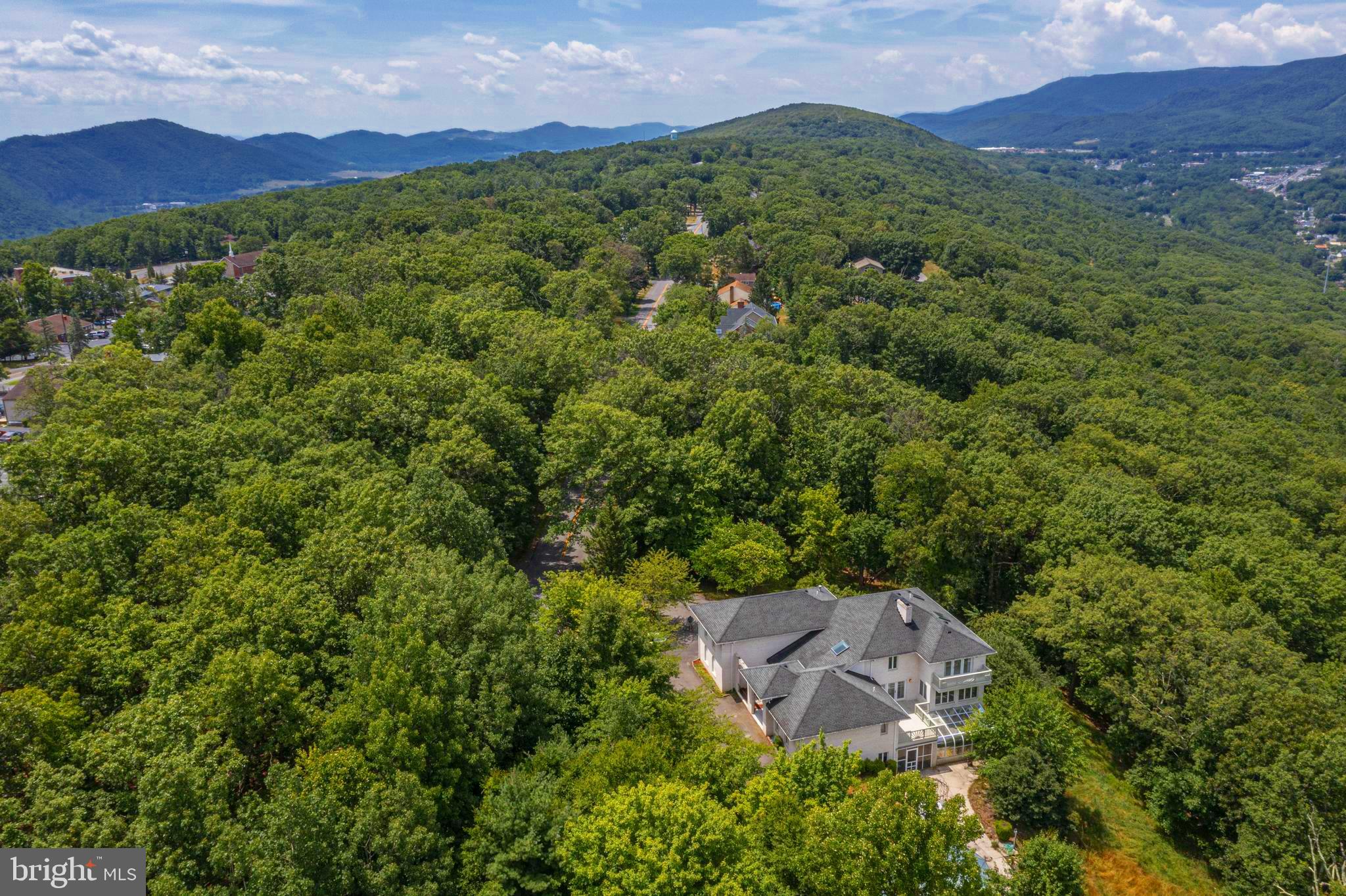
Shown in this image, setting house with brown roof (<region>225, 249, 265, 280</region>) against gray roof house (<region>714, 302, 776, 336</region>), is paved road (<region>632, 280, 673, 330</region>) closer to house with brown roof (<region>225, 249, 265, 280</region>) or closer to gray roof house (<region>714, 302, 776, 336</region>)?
gray roof house (<region>714, 302, 776, 336</region>)

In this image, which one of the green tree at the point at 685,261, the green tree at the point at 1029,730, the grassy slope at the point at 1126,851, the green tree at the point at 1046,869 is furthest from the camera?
the green tree at the point at 685,261

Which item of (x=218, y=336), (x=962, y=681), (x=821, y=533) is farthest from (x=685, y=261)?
(x=962, y=681)

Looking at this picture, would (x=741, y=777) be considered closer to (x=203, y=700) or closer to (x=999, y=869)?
(x=999, y=869)

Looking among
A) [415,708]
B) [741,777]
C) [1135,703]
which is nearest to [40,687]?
[415,708]

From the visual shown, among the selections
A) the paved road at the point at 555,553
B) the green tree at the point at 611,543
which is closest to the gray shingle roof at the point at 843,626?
the green tree at the point at 611,543

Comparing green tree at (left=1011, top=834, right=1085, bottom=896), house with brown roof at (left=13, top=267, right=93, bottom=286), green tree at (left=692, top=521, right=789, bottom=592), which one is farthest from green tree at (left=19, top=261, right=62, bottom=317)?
green tree at (left=1011, top=834, right=1085, bottom=896)

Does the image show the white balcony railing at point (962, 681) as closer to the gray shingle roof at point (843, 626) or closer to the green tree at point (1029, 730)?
the gray shingle roof at point (843, 626)
